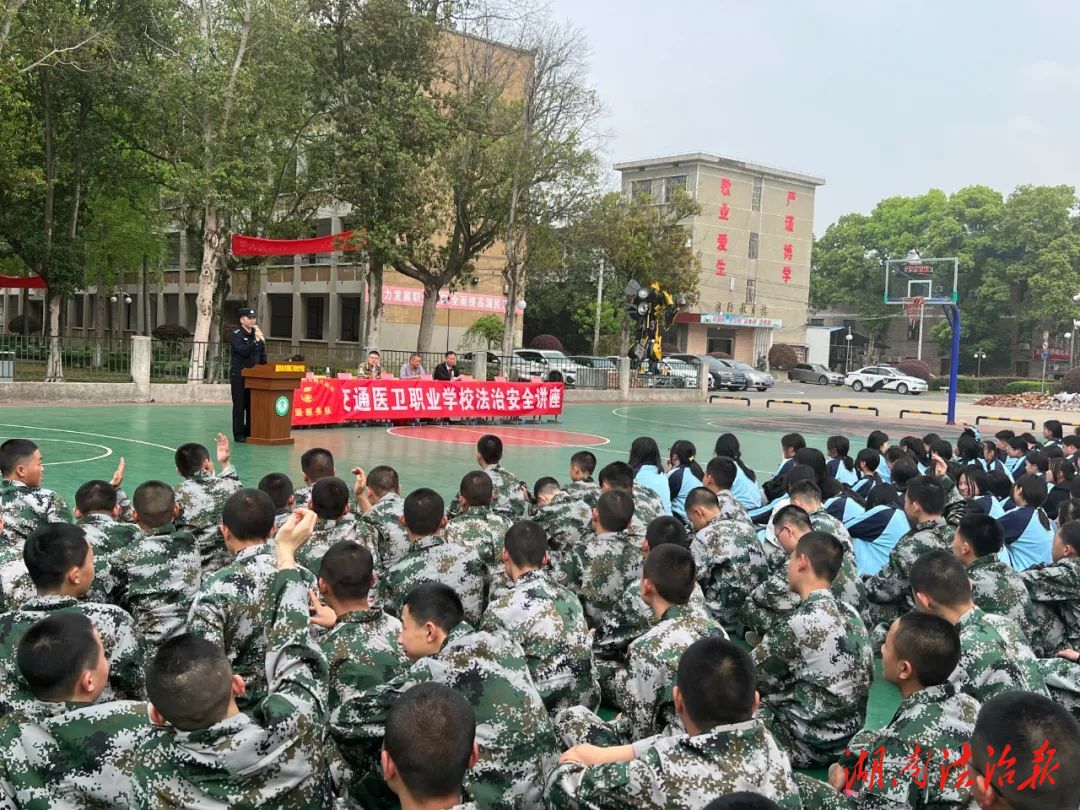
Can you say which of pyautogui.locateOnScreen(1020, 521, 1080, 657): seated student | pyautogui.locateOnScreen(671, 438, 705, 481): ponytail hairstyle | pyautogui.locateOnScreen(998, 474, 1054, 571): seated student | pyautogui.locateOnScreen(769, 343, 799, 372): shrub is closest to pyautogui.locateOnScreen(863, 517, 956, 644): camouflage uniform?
pyautogui.locateOnScreen(1020, 521, 1080, 657): seated student

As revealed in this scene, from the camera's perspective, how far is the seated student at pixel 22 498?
5148 mm

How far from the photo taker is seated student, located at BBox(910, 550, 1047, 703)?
138 inches

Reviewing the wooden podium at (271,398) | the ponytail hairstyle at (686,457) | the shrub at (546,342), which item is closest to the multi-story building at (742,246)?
the shrub at (546,342)

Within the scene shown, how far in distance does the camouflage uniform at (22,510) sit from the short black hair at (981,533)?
4.75 meters

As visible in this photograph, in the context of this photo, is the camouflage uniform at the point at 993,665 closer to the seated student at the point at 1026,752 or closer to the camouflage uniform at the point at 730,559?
the seated student at the point at 1026,752

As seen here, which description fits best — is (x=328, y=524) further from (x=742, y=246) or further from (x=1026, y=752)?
(x=742, y=246)

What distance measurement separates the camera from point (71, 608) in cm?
343

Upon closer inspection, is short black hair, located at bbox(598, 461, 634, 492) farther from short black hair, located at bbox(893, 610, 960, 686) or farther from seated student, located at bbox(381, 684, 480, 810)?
seated student, located at bbox(381, 684, 480, 810)

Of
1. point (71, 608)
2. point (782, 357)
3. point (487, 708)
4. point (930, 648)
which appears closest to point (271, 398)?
point (71, 608)

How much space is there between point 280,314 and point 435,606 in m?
40.0

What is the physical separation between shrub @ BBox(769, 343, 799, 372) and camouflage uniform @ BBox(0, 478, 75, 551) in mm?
48118

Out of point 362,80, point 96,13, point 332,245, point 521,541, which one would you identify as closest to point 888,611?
point 521,541

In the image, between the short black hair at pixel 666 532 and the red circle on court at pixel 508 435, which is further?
the red circle on court at pixel 508 435

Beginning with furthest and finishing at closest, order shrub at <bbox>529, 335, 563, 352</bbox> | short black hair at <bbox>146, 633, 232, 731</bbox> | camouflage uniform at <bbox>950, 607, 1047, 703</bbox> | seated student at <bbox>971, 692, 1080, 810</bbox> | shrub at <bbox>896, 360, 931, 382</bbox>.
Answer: shrub at <bbox>896, 360, 931, 382</bbox>
shrub at <bbox>529, 335, 563, 352</bbox>
camouflage uniform at <bbox>950, 607, 1047, 703</bbox>
short black hair at <bbox>146, 633, 232, 731</bbox>
seated student at <bbox>971, 692, 1080, 810</bbox>
